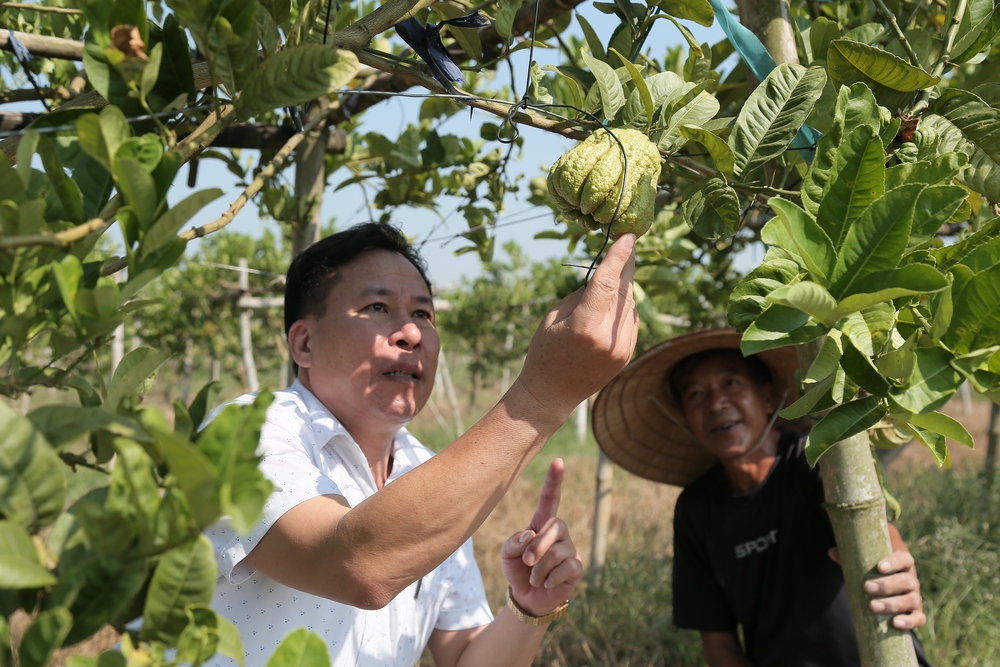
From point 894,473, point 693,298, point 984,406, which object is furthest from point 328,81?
point 984,406

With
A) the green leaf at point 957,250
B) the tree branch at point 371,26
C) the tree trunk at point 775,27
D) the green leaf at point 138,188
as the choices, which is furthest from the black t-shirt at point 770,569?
the green leaf at point 138,188

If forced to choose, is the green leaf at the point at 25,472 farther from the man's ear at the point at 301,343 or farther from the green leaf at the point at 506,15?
the man's ear at the point at 301,343

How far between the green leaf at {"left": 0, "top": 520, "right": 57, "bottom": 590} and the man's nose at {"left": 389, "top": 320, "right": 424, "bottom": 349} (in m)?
1.00

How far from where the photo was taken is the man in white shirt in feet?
3.10

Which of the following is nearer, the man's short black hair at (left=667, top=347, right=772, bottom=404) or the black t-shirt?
the black t-shirt

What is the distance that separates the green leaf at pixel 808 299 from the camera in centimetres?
63

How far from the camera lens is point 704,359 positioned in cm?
226

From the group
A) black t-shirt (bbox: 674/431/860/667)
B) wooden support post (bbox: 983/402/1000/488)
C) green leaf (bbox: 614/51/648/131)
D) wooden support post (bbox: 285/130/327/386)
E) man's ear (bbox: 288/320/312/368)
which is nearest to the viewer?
green leaf (bbox: 614/51/648/131)

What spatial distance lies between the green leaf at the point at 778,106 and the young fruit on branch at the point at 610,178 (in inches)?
4.8

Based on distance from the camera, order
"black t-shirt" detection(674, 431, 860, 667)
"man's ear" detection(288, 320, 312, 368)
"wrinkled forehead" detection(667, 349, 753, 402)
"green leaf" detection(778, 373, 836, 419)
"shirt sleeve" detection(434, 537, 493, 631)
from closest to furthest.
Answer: "green leaf" detection(778, 373, 836, 419), "man's ear" detection(288, 320, 312, 368), "shirt sleeve" detection(434, 537, 493, 631), "black t-shirt" detection(674, 431, 860, 667), "wrinkled forehead" detection(667, 349, 753, 402)

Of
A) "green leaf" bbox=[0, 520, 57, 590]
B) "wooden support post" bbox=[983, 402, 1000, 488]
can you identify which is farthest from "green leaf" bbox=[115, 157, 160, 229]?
"wooden support post" bbox=[983, 402, 1000, 488]

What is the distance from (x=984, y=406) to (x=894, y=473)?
36.9 feet

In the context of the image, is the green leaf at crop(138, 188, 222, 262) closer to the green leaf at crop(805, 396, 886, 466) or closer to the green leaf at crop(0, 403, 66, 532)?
the green leaf at crop(0, 403, 66, 532)

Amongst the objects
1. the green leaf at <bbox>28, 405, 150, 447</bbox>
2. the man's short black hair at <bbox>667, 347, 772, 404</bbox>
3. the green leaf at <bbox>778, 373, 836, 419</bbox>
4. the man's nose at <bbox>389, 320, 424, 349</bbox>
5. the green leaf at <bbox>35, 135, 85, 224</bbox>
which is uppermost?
the green leaf at <bbox>35, 135, 85, 224</bbox>
